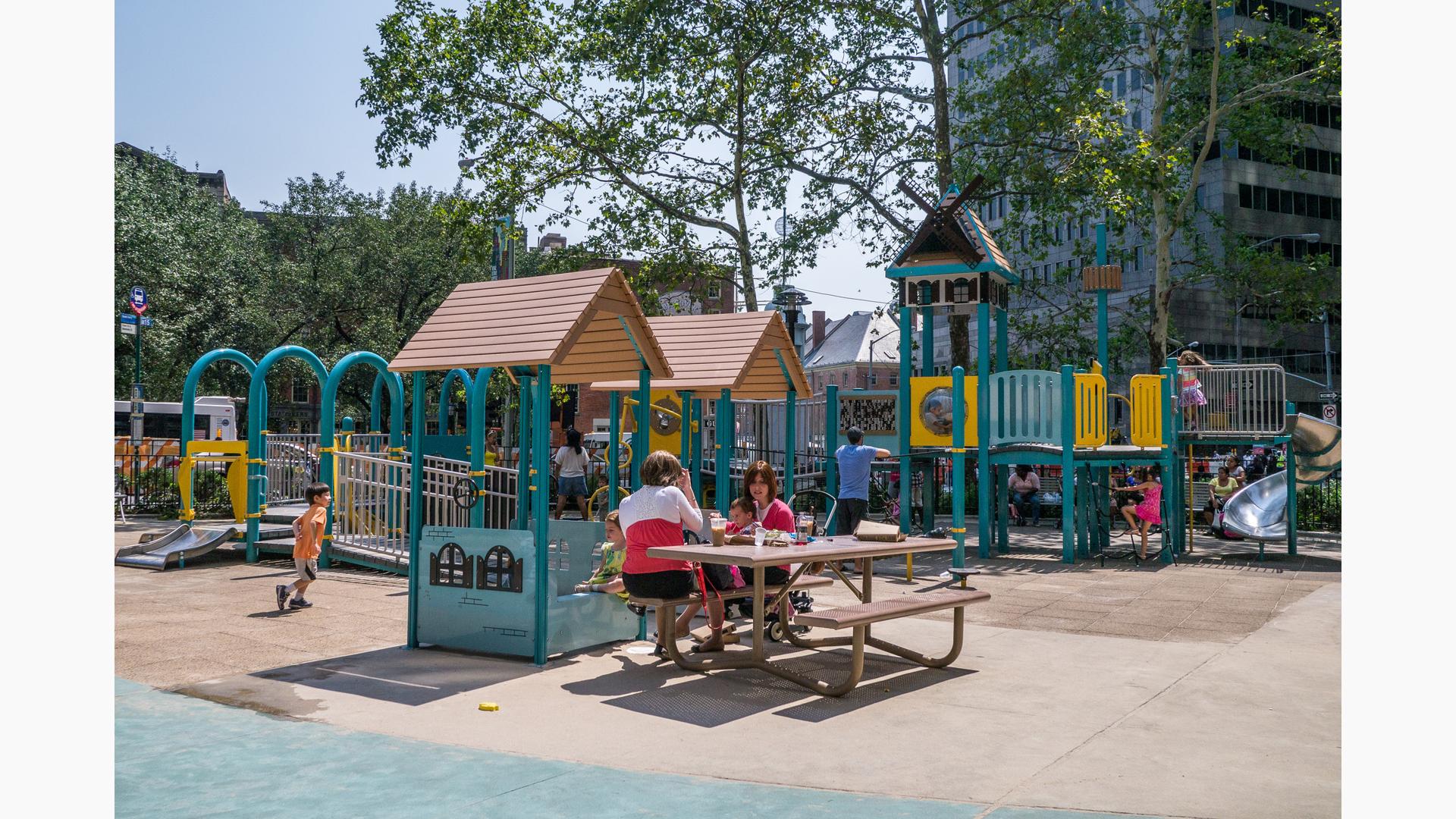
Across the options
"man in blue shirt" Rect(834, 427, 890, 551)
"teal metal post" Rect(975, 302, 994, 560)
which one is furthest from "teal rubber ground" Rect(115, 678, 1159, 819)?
"teal metal post" Rect(975, 302, 994, 560)

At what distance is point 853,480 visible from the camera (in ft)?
45.1

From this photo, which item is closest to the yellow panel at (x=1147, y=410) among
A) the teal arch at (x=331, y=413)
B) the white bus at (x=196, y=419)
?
the teal arch at (x=331, y=413)

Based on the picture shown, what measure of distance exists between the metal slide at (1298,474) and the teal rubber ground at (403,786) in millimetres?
14347

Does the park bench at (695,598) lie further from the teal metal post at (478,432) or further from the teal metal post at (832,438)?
the teal metal post at (832,438)

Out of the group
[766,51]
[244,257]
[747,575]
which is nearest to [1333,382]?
[766,51]

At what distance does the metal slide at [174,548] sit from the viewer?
44.0 ft

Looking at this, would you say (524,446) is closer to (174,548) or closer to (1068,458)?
(174,548)

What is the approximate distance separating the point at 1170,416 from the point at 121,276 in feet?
83.3

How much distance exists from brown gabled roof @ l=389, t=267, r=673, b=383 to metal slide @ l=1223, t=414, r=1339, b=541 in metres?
11.8

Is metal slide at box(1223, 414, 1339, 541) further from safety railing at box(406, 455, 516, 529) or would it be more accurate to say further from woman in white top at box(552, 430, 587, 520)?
safety railing at box(406, 455, 516, 529)

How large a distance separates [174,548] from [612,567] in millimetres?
7581

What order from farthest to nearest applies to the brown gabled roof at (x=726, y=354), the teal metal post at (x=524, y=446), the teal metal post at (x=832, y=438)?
the teal metal post at (x=832, y=438)
the brown gabled roof at (x=726, y=354)
the teal metal post at (x=524, y=446)

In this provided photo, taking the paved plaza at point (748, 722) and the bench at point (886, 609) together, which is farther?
the bench at point (886, 609)

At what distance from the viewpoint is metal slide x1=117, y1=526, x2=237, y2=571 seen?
44.0ft
